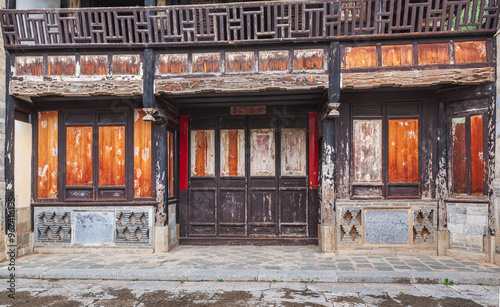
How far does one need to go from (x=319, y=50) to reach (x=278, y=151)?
9.51ft

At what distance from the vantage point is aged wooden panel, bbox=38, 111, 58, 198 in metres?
8.80

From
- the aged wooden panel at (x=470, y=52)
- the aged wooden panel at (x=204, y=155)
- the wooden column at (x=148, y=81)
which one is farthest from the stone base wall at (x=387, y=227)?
A: the wooden column at (x=148, y=81)

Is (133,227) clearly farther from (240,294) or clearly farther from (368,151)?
(368,151)

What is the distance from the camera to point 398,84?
24.8ft

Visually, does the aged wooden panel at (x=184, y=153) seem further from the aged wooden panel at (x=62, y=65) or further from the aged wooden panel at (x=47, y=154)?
the aged wooden panel at (x=47, y=154)

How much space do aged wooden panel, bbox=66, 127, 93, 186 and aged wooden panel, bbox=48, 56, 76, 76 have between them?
1448 mm

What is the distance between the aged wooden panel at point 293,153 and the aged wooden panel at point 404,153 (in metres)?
2.23

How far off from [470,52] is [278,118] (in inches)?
183

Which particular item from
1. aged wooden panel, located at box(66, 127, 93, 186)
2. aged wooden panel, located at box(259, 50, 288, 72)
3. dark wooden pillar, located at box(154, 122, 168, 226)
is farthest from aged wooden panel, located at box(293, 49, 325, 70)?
aged wooden panel, located at box(66, 127, 93, 186)

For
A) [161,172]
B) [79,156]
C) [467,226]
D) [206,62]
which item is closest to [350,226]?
[467,226]

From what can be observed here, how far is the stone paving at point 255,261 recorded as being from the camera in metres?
6.96

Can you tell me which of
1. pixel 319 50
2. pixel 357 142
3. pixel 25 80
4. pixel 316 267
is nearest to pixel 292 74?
pixel 319 50

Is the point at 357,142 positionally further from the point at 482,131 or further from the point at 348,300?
the point at 348,300

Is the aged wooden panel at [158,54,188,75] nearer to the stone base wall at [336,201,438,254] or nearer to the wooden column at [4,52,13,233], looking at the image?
the wooden column at [4,52,13,233]
